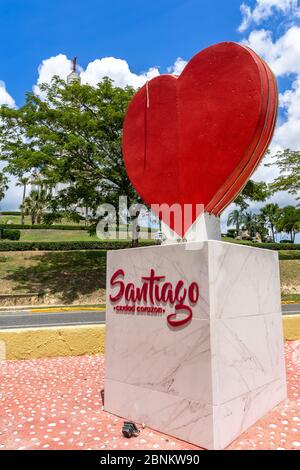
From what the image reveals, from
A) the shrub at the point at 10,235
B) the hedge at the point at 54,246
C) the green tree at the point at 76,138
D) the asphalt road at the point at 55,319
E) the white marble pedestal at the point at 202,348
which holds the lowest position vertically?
the asphalt road at the point at 55,319

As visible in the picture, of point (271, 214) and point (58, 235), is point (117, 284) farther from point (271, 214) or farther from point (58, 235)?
point (271, 214)

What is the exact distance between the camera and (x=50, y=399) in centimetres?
538

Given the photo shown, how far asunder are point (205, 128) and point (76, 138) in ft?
44.3

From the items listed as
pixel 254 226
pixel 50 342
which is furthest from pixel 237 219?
pixel 50 342

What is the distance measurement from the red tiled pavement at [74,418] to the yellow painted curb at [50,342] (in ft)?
1.84

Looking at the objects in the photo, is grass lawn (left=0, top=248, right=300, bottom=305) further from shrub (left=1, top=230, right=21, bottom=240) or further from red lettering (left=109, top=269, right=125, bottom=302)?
red lettering (left=109, top=269, right=125, bottom=302)

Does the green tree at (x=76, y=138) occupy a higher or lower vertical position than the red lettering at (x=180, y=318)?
higher

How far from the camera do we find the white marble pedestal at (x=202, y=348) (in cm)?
396

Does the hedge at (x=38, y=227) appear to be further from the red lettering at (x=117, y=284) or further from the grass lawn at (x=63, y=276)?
the red lettering at (x=117, y=284)

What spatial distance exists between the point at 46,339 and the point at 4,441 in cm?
364

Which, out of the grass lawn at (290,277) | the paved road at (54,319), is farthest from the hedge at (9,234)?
the grass lawn at (290,277)

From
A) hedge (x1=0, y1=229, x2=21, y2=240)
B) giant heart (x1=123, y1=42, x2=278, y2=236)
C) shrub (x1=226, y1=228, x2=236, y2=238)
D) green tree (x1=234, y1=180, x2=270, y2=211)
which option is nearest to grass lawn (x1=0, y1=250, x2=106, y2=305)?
green tree (x1=234, y1=180, x2=270, y2=211)

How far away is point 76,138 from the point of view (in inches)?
675

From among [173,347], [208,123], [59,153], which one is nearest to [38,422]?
[173,347]
